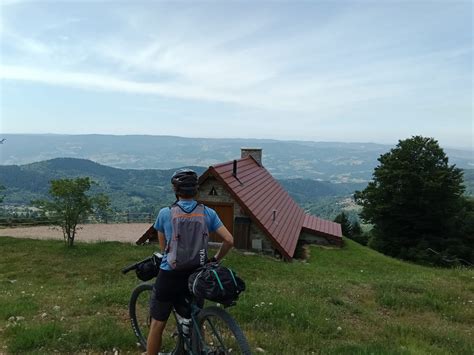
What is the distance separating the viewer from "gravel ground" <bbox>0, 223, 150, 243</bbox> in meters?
26.8

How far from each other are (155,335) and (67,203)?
1896 centimetres

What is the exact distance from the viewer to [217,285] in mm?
3574

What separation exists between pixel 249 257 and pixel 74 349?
14.0m

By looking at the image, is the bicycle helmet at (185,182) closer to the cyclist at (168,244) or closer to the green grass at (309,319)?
the cyclist at (168,244)

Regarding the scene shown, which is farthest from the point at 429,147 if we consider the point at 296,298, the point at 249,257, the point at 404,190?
the point at 296,298

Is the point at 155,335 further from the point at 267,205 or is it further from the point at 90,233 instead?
the point at 90,233

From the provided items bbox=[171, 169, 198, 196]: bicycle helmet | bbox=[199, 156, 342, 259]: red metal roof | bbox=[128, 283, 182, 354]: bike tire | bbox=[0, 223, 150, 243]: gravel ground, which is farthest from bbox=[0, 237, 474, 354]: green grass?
bbox=[0, 223, 150, 243]: gravel ground

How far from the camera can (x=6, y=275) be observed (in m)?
15.9

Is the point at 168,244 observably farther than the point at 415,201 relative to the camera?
No

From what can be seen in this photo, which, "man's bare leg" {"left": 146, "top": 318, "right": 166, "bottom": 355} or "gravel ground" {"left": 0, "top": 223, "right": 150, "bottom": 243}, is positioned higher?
"man's bare leg" {"left": 146, "top": 318, "right": 166, "bottom": 355}

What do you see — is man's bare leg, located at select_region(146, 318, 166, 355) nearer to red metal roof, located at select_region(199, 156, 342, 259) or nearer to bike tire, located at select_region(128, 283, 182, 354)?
bike tire, located at select_region(128, 283, 182, 354)

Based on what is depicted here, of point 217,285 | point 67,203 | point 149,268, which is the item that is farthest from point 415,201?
point 217,285

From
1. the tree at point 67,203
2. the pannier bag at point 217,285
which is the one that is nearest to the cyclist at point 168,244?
the pannier bag at point 217,285

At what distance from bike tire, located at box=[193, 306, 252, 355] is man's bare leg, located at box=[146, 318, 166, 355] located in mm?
431
